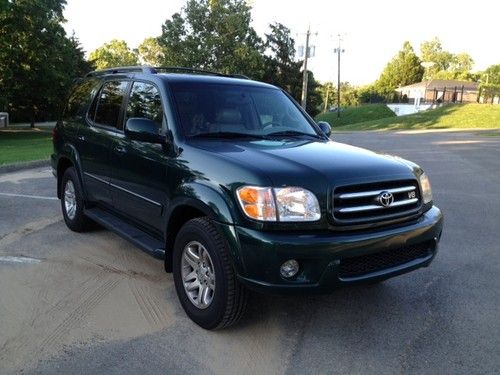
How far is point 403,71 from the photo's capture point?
94.3 metres

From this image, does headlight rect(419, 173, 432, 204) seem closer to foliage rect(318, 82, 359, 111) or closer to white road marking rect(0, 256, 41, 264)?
white road marking rect(0, 256, 41, 264)

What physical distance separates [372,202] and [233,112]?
5.36ft

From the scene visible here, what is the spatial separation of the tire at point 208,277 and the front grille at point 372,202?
823 mm

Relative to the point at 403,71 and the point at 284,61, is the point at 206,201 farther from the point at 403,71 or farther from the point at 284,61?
the point at 403,71

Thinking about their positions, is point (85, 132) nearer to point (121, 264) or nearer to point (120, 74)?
point (120, 74)

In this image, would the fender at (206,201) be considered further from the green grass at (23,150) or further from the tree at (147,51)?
the tree at (147,51)

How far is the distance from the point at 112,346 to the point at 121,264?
5.44 feet

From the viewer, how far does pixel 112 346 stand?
3420mm

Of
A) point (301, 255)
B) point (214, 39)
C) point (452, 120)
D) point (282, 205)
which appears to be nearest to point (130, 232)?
point (282, 205)

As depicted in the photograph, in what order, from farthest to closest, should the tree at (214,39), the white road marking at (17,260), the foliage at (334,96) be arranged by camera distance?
1. the foliage at (334,96)
2. the tree at (214,39)
3. the white road marking at (17,260)

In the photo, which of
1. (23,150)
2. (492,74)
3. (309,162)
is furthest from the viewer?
(492,74)

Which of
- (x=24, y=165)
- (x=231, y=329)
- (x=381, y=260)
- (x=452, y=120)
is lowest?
(x=452, y=120)

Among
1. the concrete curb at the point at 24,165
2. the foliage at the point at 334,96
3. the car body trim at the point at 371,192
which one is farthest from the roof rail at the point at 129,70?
the foliage at the point at 334,96

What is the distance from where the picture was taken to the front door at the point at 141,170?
4145 millimetres
